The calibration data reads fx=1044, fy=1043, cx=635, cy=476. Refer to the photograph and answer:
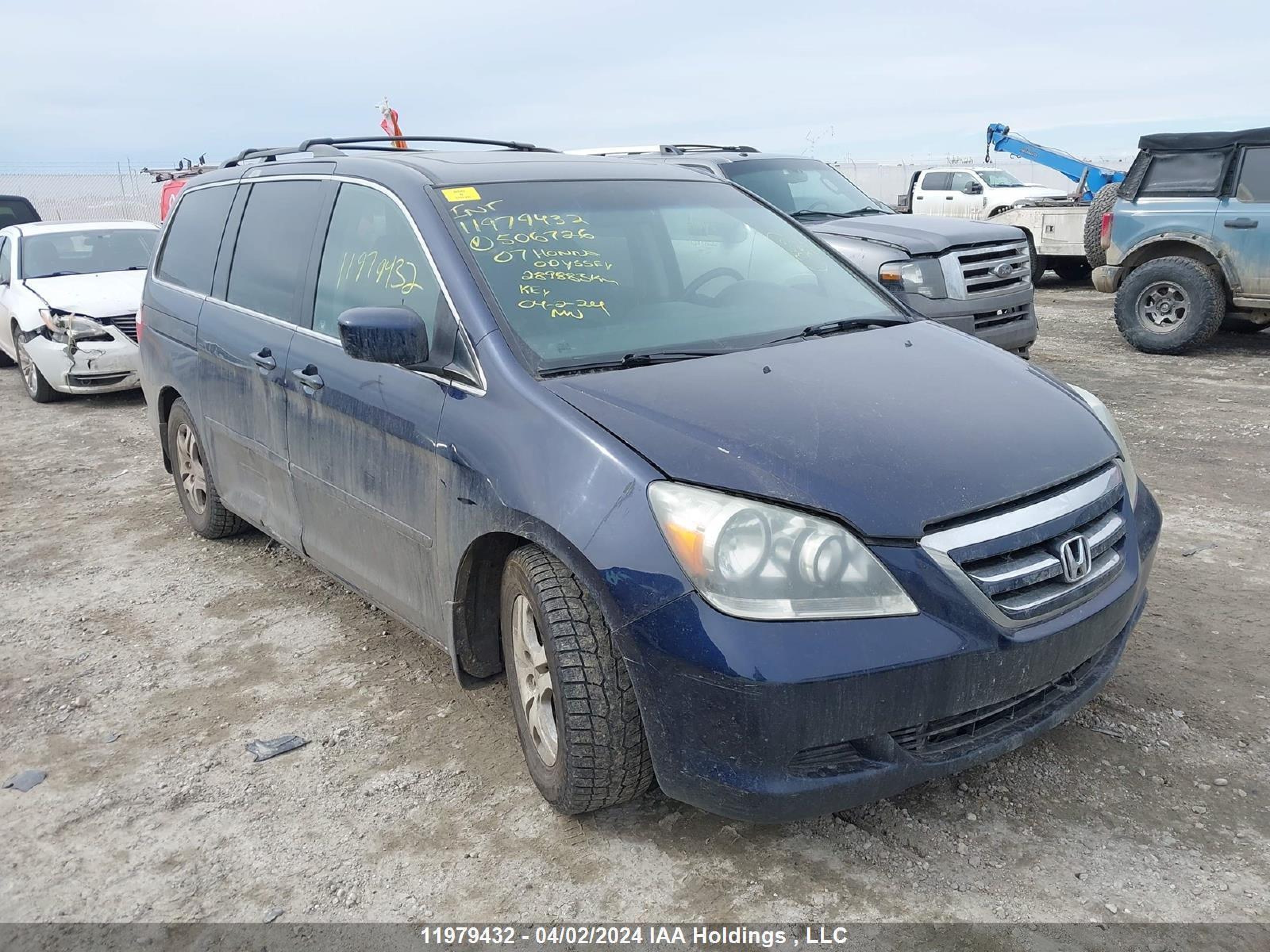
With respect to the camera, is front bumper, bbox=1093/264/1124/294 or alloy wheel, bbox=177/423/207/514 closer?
alloy wheel, bbox=177/423/207/514

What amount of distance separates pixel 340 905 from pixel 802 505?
1539mm

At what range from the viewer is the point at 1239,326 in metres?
11.0

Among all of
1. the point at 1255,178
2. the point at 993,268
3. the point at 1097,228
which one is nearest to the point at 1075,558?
the point at 993,268

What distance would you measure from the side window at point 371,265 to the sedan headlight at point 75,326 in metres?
6.39

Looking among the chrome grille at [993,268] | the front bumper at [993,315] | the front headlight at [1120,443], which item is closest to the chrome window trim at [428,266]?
the front headlight at [1120,443]

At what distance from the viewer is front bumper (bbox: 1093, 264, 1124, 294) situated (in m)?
10.2

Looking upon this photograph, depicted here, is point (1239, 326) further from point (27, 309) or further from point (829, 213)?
point (27, 309)

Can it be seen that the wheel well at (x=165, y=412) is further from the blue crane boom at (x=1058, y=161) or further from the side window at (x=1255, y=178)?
the blue crane boom at (x=1058, y=161)

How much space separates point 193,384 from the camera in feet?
15.8

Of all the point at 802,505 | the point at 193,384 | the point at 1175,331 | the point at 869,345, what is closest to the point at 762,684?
the point at 802,505

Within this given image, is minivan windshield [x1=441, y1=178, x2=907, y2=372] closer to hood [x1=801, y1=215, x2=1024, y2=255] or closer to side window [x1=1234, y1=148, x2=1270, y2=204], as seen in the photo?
hood [x1=801, y1=215, x2=1024, y2=255]

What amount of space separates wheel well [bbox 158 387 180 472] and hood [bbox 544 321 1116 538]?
3141 mm

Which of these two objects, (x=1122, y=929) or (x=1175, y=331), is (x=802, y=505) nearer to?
(x=1122, y=929)

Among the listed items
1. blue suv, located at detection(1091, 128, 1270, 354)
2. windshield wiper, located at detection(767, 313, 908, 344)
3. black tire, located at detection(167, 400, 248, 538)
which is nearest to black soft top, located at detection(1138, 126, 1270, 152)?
blue suv, located at detection(1091, 128, 1270, 354)
